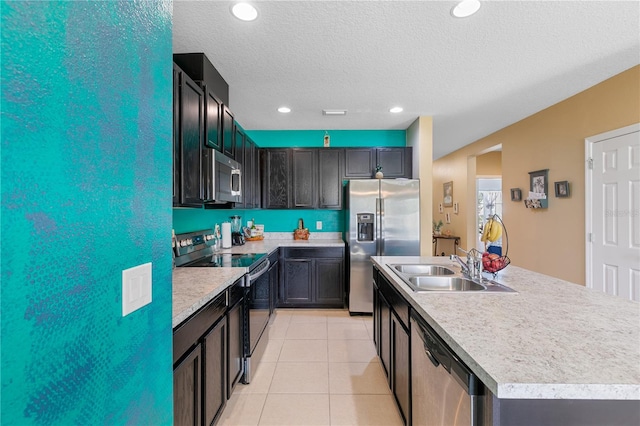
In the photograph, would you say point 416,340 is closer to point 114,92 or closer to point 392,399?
point 392,399

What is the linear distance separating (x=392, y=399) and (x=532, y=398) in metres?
1.53

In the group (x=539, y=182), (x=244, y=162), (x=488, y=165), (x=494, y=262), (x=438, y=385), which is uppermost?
(x=488, y=165)

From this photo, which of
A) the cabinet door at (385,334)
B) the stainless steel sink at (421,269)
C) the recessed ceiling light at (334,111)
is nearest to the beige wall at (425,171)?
the recessed ceiling light at (334,111)

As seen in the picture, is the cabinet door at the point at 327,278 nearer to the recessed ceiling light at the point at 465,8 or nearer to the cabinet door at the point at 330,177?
the cabinet door at the point at 330,177

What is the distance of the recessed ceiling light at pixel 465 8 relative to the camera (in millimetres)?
1701

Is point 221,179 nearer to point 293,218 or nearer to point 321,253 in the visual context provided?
point 321,253

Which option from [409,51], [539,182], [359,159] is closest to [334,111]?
[359,159]

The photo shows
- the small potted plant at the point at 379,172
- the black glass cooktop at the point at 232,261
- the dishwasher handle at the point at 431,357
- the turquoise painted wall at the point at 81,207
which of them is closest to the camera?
the turquoise painted wall at the point at 81,207

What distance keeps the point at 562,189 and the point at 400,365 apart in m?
3.16

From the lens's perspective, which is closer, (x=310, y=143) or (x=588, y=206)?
(x=588, y=206)

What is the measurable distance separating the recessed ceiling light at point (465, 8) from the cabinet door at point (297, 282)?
2.95m

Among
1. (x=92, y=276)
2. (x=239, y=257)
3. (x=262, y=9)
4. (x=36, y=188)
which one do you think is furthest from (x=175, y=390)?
(x=262, y=9)

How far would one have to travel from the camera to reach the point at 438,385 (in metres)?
1.08

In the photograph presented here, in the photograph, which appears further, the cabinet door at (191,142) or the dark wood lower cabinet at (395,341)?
the cabinet door at (191,142)
